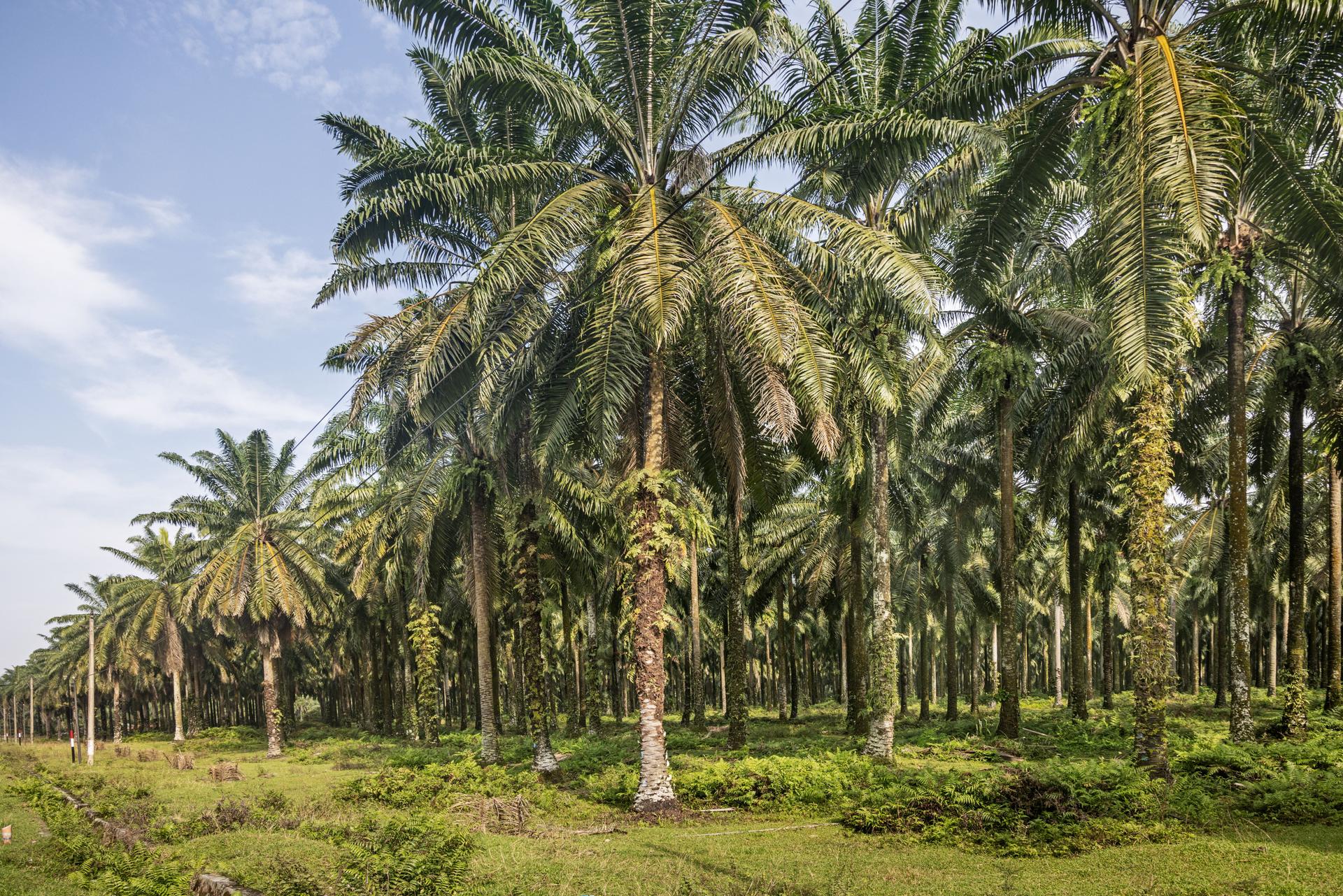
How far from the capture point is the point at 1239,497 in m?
18.6

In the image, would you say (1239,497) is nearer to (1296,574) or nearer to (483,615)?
(1296,574)

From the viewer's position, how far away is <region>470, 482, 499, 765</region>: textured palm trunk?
26.1 metres

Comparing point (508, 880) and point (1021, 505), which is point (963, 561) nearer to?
point (1021, 505)

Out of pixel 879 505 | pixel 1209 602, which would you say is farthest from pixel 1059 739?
pixel 1209 602

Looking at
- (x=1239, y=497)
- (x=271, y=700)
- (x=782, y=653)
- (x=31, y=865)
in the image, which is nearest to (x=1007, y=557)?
(x=1239, y=497)

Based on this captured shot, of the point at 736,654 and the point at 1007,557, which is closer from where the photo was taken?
the point at 1007,557

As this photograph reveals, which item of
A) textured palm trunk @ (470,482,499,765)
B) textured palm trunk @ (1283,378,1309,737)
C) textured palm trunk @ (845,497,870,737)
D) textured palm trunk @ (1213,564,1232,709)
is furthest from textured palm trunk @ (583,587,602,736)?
textured palm trunk @ (1213,564,1232,709)

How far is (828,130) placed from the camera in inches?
605

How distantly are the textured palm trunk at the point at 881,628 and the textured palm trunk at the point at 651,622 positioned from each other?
561cm

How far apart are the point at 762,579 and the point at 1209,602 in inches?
1157

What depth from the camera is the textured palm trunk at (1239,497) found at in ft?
60.7

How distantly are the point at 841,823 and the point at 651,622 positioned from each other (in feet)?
15.7

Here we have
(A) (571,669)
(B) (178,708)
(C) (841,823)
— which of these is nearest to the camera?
(C) (841,823)

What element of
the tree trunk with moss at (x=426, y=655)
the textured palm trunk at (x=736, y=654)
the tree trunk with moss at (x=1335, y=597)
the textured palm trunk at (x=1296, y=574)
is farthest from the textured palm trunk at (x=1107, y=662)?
the tree trunk with moss at (x=426, y=655)
